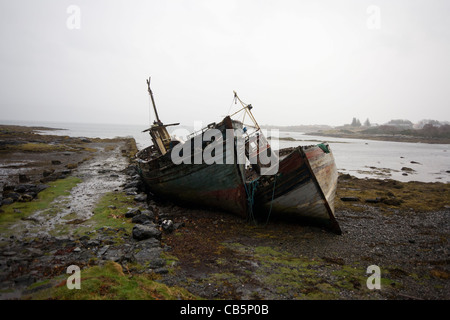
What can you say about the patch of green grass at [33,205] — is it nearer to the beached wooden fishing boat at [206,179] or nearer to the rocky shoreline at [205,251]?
the rocky shoreline at [205,251]

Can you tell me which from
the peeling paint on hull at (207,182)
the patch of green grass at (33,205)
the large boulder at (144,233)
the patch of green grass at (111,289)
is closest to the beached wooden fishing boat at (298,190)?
the peeling paint on hull at (207,182)

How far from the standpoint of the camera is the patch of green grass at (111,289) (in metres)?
4.54

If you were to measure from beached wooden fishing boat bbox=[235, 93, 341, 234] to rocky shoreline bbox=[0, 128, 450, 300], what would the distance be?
0.63 metres

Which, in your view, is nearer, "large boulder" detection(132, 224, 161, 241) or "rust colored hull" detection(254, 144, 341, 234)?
"large boulder" detection(132, 224, 161, 241)

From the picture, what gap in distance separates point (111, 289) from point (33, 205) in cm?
901

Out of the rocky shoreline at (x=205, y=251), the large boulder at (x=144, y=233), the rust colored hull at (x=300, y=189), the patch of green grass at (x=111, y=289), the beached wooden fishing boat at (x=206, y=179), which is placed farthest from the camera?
the beached wooden fishing boat at (x=206, y=179)

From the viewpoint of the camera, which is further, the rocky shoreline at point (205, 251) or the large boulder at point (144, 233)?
the large boulder at point (144, 233)

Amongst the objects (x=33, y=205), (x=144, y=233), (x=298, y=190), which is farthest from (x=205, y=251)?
(x=33, y=205)

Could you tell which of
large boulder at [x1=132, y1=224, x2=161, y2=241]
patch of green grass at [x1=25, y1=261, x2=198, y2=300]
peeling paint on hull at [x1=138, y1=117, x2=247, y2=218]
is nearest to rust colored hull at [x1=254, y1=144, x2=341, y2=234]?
peeling paint on hull at [x1=138, y1=117, x2=247, y2=218]

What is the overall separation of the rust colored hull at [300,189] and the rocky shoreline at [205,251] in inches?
26.6

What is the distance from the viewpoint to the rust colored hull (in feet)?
29.0

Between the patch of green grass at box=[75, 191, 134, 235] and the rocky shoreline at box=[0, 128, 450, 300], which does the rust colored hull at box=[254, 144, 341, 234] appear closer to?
the rocky shoreline at box=[0, 128, 450, 300]

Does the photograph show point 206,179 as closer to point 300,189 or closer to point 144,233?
point 144,233
